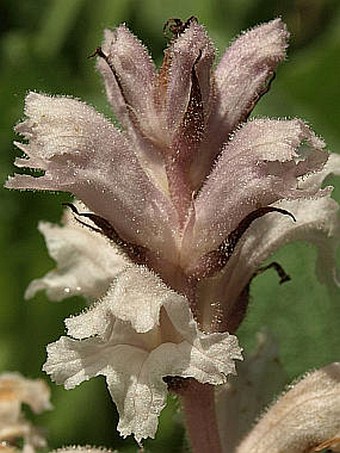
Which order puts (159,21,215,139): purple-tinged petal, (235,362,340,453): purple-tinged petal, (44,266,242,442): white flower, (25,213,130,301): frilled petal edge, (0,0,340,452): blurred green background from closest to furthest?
(44,266,242,442): white flower → (159,21,215,139): purple-tinged petal → (235,362,340,453): purple-tinged petal → (25,213,130,301): frilled petal edge → (0,0,340,452): blurred green background

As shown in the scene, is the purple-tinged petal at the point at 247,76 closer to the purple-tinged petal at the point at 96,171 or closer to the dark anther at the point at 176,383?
the purple-tinged petal at the point at 96,171

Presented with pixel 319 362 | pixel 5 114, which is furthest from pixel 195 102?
pixel 5 114

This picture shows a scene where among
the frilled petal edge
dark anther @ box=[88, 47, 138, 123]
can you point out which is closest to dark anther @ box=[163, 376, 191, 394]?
the frilled petal edge

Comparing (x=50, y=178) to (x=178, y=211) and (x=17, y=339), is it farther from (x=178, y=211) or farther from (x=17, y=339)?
(x=17, y=339)

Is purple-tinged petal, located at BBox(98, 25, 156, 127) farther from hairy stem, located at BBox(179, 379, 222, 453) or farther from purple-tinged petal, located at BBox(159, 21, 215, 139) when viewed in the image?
hairy stem, located at BBox(179, 379, 222, 453)

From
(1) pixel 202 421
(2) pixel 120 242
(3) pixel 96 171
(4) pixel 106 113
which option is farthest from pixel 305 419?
(4) pixel 106 113

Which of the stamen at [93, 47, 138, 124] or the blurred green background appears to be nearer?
the stamen at [93, 47, 138, 124]
